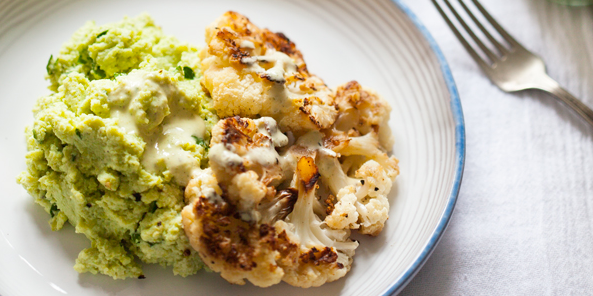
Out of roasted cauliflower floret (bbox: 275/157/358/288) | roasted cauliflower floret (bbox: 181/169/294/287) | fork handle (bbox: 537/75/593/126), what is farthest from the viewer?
fork handle (bbox: 537/75/593/126)

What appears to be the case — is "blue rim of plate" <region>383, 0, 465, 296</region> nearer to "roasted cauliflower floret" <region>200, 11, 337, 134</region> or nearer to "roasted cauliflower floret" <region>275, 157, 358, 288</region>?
"roasted cauliflower floret" <region>275, 157, 358, 288</region>

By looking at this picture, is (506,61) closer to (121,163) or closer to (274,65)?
(274,65)

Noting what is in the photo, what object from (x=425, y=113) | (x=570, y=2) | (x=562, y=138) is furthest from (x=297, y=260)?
(x=570, y=2)

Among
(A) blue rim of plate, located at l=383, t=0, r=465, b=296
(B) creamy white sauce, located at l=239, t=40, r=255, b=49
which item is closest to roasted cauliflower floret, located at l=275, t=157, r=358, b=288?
(A) blue rim of plate, located at l=383, t=0, r=465, b=296

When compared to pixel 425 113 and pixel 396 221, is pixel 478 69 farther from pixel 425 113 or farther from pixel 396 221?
pixel 396 221

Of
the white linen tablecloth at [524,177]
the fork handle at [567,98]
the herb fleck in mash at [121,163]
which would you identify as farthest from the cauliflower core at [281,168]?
the fork handle at [567,98]

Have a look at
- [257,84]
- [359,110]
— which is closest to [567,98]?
[359,110]

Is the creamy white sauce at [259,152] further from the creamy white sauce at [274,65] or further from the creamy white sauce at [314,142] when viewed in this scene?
the creamy white sauce at [274,65]
